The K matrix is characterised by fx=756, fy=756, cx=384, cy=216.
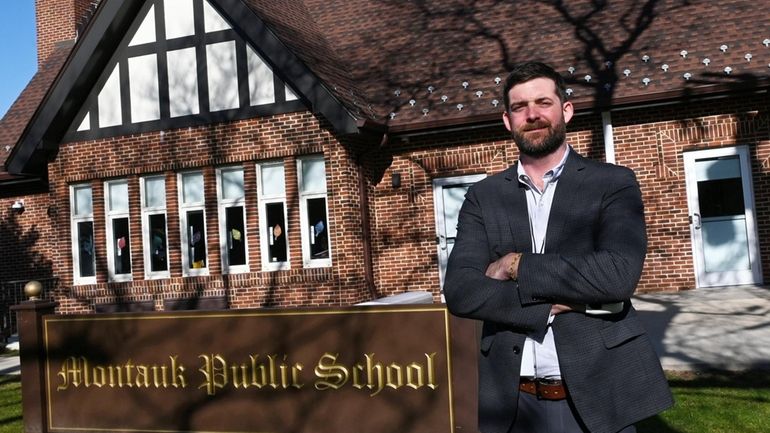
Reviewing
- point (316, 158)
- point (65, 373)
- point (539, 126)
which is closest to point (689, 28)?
point (316, 158)

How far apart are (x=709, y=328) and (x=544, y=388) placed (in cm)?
744

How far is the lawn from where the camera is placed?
5.53m

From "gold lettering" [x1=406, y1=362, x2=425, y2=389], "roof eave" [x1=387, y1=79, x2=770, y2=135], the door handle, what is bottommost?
"gold lettering" [x1=406, y1=362, x2=425, y2=389]

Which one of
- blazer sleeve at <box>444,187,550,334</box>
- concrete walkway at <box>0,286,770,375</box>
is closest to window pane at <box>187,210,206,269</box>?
concrete walkway at <box>0,286,770,375</box>

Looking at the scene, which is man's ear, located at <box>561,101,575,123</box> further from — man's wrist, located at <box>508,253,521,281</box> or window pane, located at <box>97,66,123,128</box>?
window pane, located at <box>97,66,123,128</box>

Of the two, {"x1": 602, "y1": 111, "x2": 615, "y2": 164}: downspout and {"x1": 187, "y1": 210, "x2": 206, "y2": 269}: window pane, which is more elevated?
{"x1": 602, "y1": 111, "x2": 615, "y2": 164}: downspout

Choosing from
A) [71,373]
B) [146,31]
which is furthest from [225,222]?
[71,373]

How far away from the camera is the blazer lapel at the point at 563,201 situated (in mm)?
2342

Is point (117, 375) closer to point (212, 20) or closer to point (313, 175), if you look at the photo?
point (313, 175)

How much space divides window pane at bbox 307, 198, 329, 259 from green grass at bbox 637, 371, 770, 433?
22.5 ft

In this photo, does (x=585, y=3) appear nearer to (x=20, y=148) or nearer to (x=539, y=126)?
(x=20, y=148)

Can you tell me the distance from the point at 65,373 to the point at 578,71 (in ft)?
31.2

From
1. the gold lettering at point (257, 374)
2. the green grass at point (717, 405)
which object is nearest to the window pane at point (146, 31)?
the gold lettering at point (257, 374)

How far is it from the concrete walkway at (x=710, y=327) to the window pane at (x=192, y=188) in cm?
764
